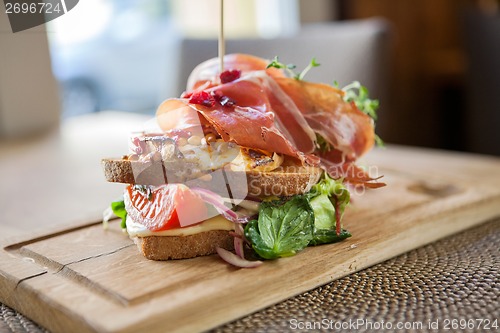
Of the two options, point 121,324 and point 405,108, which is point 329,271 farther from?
point 405,108

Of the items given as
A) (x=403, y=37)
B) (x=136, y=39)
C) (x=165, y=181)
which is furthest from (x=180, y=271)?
(x=136, y=39)

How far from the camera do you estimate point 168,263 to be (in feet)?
3.90

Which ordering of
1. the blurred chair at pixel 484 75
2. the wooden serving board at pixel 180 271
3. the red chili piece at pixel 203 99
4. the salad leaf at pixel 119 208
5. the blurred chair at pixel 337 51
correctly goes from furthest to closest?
the blurred chair at pixel 484 75 < the blurred chair at pixel 337 51 < the salad leaf at pixel 119 208 < the red chili piece at pixel 203 99 < the wooden serving board at pixel 180 271

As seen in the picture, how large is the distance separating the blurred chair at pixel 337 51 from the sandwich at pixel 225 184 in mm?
1773

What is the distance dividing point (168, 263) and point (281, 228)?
222 millimetres

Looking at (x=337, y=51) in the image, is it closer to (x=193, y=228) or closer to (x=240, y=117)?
(x=240, y=117)

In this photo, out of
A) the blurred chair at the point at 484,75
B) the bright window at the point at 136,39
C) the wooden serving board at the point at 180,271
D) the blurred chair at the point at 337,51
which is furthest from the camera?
the bright window at the point at 136,39

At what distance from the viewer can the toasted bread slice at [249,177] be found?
1.20m

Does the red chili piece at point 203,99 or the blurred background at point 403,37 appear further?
the blurred background at point 403,37

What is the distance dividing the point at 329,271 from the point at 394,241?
0.69 ft

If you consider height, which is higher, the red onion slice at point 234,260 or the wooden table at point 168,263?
the red onion slice at point 234,260

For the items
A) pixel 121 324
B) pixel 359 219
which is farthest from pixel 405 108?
pixel 121 324

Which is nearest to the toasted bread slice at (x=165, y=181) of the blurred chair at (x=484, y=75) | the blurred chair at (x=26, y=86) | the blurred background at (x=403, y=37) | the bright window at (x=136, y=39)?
the blurred chair at (x=26, y=86)

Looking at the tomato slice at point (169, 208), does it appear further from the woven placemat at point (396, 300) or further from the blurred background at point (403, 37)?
the blurred background at point (403, 37)
